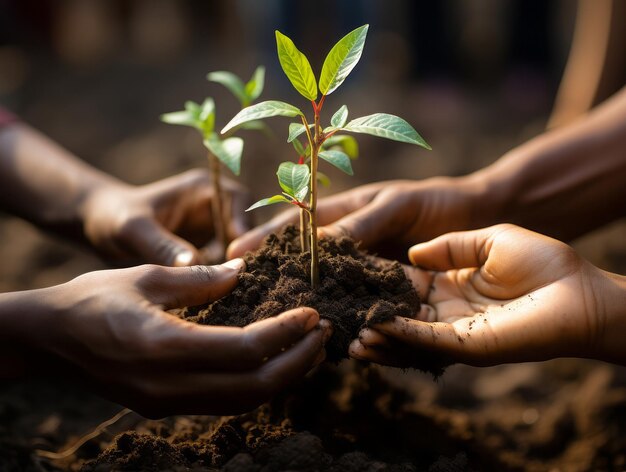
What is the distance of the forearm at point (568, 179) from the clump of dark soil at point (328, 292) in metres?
0.83

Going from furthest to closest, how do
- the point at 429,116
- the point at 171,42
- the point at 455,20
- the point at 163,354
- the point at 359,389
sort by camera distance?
the point at 171,42
the point at 455,20
the point at 429,116
the point at 359,389
the point at 163,354

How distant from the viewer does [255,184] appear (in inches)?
168

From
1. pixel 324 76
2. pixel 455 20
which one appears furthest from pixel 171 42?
pixel 324 76

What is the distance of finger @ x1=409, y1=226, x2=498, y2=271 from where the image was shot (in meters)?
1.82

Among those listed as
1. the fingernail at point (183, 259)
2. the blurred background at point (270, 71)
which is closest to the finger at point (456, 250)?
the fingernail at point (183, 259)

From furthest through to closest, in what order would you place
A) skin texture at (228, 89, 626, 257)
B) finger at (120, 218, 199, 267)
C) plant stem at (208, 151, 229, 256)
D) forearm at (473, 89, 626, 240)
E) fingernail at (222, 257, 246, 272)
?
forearm at (473, 89, 626, 240), skin texture at (228, 89, 626, 257), plant stem at (208, 151, 229, 256), finger at (120, 218, 199, 267), fingernail at (222, 257, 246, 272)

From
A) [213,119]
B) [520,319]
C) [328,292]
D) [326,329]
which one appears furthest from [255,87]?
[520,319]

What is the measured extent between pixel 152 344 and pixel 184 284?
221 millimetres

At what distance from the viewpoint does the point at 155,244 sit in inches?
81.6

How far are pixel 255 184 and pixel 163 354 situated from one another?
9.77 feet

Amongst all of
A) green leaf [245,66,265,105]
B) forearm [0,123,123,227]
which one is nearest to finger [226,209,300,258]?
green leaf [245,66,265,105]

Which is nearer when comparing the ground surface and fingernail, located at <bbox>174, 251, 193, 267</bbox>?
the ground surface

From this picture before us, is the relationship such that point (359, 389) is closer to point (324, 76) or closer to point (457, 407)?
point (457, 407)

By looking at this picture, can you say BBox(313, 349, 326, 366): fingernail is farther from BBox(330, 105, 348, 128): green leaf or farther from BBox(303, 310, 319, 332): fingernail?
BBox(330, 105, 348, 128): green leaf
